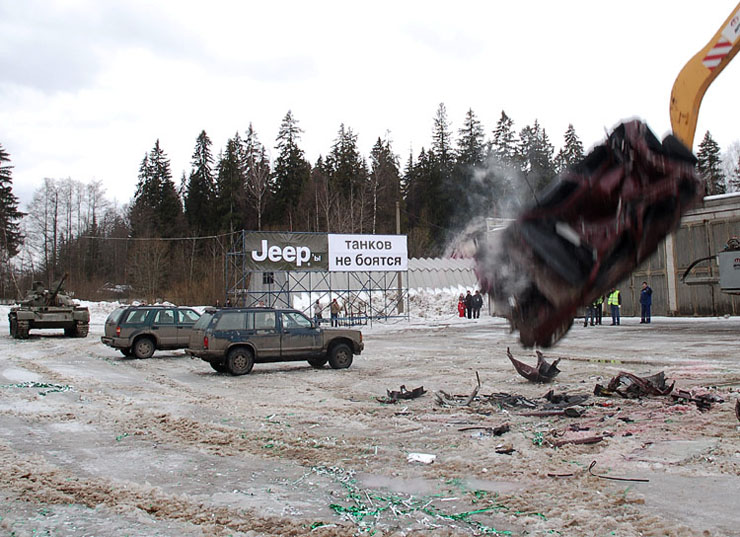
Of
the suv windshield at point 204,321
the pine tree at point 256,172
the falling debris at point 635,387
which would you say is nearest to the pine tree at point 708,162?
the falling debris at point 635,387

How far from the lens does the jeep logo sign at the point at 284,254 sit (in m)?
34.7

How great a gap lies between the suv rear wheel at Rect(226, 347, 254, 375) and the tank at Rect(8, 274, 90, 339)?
1710 cm

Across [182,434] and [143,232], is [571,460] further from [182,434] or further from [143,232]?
[143,232]

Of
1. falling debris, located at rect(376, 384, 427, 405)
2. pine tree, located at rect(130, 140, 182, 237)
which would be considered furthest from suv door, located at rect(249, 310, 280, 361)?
pine tree, located at rect(130, 140, 182, 237)

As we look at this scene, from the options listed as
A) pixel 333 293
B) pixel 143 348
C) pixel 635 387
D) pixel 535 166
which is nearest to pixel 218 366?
pixel 143 348

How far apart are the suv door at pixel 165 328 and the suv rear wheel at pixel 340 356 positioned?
674 centimetres

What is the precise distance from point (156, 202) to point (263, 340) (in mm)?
68153

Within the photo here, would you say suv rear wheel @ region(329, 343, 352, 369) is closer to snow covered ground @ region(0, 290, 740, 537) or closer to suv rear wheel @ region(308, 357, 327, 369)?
suv rear wheel @ region(308, 357, 327, 369)

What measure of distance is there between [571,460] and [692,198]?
3.96m

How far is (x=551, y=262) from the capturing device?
381 centimetres

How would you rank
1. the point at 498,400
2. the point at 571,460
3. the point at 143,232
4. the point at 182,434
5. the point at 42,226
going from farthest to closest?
the point at 42,226 < the point at 143,232 < the point at 498,400 < the point at 182,434 < the point at 571,460

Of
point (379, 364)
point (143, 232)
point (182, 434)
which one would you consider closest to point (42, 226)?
point (143, 232)

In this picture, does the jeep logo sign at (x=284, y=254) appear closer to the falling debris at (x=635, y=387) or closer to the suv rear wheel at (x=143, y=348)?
the suv rear wheel at (x=143, y=348)

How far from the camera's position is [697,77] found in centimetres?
507
